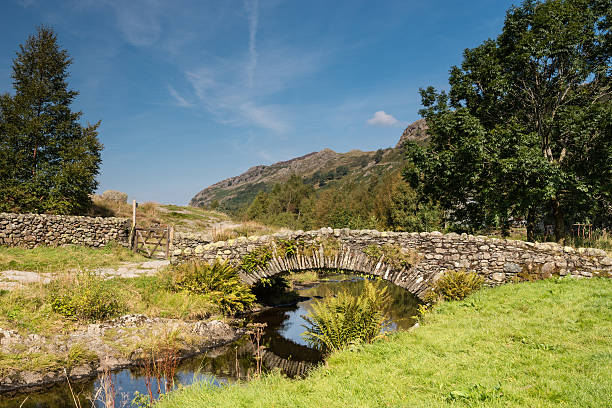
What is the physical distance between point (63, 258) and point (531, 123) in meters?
21.4

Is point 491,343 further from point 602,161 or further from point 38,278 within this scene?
point 38,278

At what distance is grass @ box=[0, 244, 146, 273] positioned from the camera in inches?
532

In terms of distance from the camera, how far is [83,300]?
375 inches

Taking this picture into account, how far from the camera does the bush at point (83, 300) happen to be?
31.1ft

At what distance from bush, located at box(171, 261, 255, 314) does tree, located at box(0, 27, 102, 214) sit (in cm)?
1401

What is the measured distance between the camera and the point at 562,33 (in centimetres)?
1317

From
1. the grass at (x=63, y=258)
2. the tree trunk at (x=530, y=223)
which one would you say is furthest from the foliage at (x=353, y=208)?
the grass at (x=63, y=258)

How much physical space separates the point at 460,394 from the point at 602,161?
506 inches

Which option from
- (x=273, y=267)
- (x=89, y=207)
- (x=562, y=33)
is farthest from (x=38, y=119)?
(x=562, y=33)

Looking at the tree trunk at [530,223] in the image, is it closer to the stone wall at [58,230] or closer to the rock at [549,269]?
the rock at [549,269]

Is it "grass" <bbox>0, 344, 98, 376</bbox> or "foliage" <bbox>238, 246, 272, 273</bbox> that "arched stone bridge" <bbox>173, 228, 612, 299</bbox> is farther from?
"grass" <bbox>0, 344, 98, 376</bbox>

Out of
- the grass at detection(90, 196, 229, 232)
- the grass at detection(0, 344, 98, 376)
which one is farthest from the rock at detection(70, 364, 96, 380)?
the grass at detection(90, 196, 229, 232)

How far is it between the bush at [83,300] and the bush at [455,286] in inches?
371

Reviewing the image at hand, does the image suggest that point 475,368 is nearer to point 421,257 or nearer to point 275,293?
point 421,257
